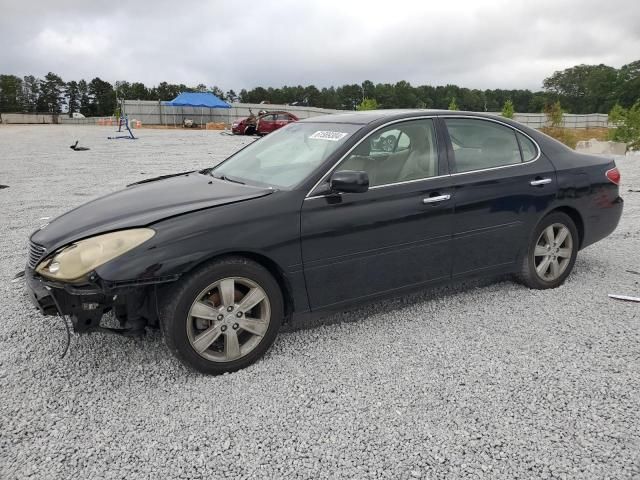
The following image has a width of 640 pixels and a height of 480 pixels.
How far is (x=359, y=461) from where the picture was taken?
8.23 feet

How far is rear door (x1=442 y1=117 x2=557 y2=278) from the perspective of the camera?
416 centimetres

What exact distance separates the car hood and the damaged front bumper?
1.10 feet

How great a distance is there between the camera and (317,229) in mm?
3486

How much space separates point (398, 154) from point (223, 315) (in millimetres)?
1778

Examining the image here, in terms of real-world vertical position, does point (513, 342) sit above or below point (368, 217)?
below

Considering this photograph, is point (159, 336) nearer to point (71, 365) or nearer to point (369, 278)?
point (71, 365)

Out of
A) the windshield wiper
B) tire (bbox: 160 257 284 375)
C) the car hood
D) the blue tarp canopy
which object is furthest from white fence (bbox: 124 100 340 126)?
tire (bbox: 160 257 284 375)

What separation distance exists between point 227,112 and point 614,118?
3415cm

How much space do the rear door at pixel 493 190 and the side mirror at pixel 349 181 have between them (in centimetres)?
96

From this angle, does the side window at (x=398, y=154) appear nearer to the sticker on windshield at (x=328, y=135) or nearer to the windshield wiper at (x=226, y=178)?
the sticker on windshield at (x=328, y=135)

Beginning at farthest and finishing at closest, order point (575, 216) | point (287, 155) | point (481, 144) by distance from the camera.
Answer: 1. point (575, 216)
2. point (481, 144)
3. point (287, 155)

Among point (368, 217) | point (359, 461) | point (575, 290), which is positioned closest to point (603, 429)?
point (359, 461)

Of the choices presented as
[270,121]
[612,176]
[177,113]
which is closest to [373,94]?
[177,113]

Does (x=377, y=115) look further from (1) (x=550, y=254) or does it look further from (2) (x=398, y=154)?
(1) (x=550, y=254)
